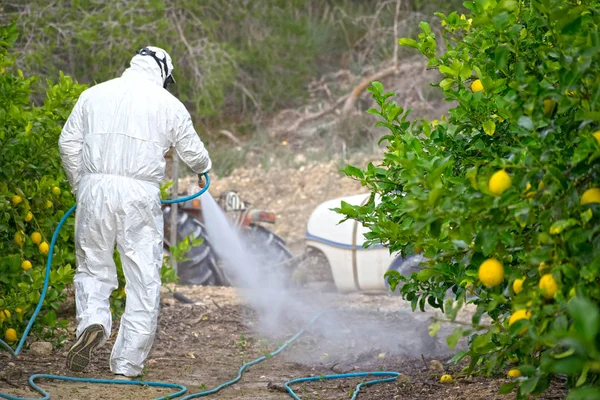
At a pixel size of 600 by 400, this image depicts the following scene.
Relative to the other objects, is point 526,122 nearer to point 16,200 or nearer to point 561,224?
point 561,224

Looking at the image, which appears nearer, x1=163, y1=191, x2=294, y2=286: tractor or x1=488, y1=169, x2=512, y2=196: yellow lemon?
x1=488, y1=169, x2=512, y2=196: yellow lemon

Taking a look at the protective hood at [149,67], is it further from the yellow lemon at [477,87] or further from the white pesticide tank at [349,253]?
the white pesticide tank at [349,253]

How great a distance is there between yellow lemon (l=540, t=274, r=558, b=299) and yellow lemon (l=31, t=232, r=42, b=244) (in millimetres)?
3629

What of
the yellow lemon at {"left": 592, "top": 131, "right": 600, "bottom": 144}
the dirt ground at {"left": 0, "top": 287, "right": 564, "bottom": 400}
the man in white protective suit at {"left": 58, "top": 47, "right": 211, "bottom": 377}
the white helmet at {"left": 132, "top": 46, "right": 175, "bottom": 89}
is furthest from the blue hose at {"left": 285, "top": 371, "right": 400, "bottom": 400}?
the yellow lemon at {"left": 592, "top": 131, "right": 600, "bottom": 144}

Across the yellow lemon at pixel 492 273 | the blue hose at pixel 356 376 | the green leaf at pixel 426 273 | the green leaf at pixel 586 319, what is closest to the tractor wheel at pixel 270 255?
the blue hose at pixel 356 376

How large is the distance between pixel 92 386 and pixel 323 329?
2.97 meters

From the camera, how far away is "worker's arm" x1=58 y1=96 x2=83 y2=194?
193 inches

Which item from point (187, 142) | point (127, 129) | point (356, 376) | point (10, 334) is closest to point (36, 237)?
point (10, 334)

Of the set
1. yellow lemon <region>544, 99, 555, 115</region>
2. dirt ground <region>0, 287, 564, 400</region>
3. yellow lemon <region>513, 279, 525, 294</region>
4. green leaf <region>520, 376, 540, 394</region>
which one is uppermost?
yellow lemon <region>544, 99, 555, 115</region>

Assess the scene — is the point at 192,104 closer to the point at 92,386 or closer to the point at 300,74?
the point at 300,74

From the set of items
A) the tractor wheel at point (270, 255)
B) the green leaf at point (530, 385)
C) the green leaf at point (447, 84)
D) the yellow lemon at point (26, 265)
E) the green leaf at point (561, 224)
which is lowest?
the tractor wheel at point (270, 255)

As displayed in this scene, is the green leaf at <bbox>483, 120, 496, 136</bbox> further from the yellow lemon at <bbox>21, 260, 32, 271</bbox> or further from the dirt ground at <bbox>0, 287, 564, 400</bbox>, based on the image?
the yellow lemon at <bbox>21, 260, 32, 271</bbox>

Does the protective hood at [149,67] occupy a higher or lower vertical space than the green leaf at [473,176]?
higher

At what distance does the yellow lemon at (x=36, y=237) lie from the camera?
5.24m
